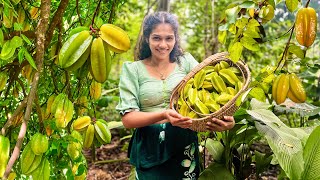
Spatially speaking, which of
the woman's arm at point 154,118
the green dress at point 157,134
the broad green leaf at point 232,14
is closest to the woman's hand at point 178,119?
the woman's arm at point 154,118

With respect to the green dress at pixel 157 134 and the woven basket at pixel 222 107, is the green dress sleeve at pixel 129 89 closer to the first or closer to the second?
the green dress at pixel 157 134

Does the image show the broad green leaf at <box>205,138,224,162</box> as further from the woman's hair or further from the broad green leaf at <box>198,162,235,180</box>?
the woman's hair

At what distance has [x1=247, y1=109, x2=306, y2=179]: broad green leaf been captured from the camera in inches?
80.1

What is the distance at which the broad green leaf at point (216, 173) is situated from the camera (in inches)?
93.8

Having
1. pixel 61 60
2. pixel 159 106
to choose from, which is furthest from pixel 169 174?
pixel 61 60

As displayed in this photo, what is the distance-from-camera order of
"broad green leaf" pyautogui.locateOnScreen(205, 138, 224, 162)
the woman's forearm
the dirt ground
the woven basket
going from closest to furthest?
1. the woven basket
2. the woman's forearm
3. "broad green leaf" pyautogui.locateOnScreen(205, 138, 224, 162)
4. the dirt ground

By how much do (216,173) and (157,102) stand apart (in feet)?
2.39

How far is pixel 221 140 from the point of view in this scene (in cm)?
293

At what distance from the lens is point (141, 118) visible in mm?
1878

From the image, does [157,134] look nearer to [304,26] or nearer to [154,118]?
[154,118]

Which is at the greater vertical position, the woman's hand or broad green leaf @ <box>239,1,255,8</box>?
broad green leaf @ <box>239,1,255,8</box>

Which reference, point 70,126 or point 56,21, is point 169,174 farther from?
point 56,21

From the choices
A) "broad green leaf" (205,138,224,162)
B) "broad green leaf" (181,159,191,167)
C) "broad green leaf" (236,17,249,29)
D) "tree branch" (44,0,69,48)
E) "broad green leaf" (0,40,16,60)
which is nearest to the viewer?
"broad green leaf" (0,40,16,60)

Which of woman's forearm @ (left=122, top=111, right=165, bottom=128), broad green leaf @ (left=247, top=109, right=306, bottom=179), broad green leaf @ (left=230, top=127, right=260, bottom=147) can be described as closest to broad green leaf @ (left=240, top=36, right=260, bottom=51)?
woman's forearm @ (left=122, top=111, right=165, bottom=128)
